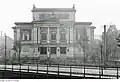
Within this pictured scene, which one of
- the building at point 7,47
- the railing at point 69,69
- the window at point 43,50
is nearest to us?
the railing at point 69,69

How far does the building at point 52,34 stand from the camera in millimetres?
4676

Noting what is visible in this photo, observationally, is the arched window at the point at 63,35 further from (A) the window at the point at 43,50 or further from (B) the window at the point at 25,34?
(B) the window at the point at 25,34

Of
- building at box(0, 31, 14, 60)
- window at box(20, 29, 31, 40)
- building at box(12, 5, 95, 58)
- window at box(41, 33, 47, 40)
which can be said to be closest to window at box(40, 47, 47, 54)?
building at box(12, 5, 95, 58)

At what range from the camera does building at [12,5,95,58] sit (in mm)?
4676

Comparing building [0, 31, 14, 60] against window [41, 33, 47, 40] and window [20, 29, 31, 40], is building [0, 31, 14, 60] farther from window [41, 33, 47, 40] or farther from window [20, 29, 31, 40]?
window [41, 33, 47, 40]

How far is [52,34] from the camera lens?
5059mm

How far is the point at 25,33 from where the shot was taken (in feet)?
15.8

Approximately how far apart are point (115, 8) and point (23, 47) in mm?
2169

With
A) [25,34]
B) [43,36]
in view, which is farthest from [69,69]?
[25,34]

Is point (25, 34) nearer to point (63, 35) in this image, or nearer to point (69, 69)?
point (63, 35)

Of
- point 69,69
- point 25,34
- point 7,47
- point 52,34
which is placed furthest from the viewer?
point 52,34

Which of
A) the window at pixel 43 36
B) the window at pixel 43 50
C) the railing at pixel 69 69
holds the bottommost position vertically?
the railing at pixel 69 69

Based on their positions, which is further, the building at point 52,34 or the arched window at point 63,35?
the arched window at point 63,35

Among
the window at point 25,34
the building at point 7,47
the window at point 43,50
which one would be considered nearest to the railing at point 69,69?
the building at point 7,47
